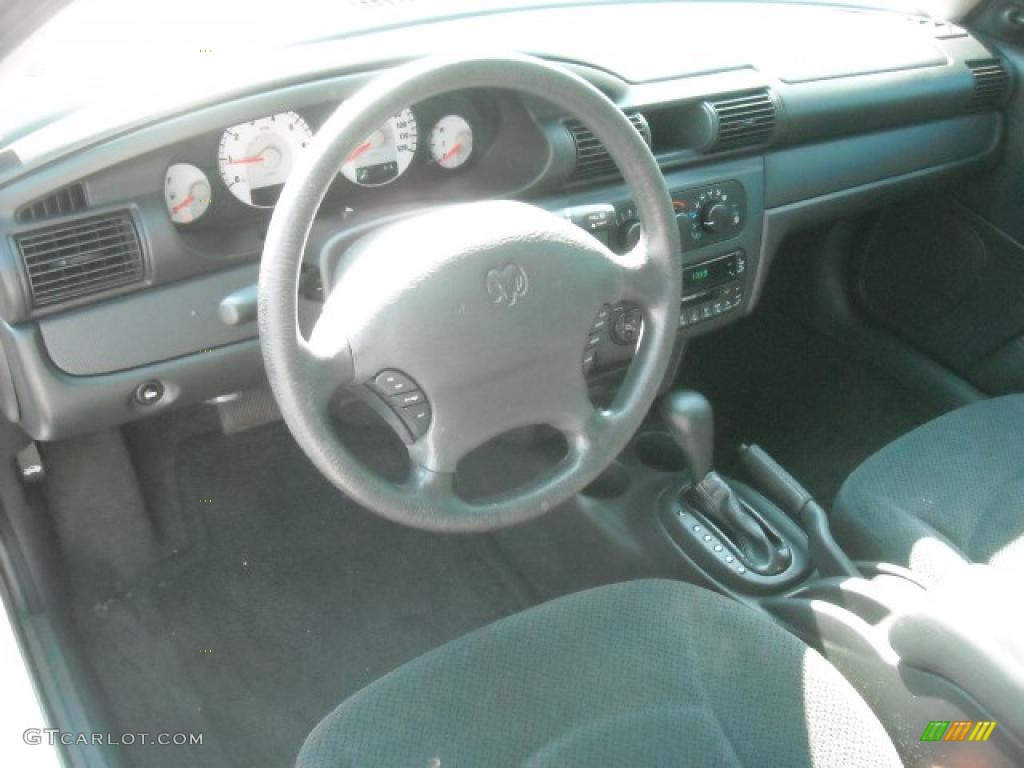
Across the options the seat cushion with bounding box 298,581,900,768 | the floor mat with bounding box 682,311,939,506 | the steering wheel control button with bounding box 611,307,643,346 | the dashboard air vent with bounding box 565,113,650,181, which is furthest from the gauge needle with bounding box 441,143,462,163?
the floor mat with bounding box 682,311,939,506

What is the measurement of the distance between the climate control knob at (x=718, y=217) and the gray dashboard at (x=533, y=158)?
0.01 metres

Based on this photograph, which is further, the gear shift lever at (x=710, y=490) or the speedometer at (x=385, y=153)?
the gear shift lever at (x=710, y=490)

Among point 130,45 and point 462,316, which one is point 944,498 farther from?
point 130,45

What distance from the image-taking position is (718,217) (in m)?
1.92

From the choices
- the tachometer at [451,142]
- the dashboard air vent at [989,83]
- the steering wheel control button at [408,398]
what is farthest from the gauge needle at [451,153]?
the dashboard air vent at [989,83]

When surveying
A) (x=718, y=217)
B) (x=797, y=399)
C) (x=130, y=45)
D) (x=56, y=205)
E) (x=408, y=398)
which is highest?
(x=130, y=45)

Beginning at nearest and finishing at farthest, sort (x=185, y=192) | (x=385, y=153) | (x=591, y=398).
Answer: (x=185, y=192) → (x=385, y=153) → (x=591, y=398)

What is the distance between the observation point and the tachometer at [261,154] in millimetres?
1487

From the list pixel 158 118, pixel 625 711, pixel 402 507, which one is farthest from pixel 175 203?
pixel 625 711

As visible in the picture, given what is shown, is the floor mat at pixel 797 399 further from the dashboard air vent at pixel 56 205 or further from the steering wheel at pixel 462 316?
the dashboard air vent at pixel 56 205

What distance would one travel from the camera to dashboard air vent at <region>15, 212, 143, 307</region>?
1.37 m

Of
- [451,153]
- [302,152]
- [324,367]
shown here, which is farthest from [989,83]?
[324,367]

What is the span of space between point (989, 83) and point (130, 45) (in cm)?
181

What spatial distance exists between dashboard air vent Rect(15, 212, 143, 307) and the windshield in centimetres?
13
